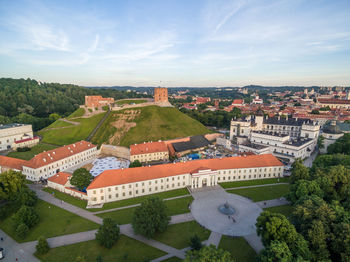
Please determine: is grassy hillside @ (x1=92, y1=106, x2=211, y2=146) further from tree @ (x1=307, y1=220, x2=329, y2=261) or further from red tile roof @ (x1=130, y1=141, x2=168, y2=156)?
tree @ (x1=307, y1=220, x2=329, y2=261)

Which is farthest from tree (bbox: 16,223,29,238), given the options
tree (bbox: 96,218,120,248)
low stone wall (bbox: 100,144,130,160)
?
low stone wall (bbox: 100,144,130,160)

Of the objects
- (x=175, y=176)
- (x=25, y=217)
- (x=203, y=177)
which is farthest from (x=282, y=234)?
(x=25, y=217)

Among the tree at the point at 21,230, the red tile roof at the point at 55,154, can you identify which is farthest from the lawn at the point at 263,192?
the red tile roof at the point at 55,154

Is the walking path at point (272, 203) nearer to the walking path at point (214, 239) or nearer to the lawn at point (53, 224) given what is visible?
the walking path at point (214, 239)

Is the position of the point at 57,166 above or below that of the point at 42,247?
above

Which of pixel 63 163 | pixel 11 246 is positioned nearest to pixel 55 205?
→ pixel 11 246

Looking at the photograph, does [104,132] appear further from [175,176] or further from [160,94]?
[175,176]

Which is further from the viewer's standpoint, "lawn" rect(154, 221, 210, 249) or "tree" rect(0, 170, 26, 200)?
"tree" rect(0, 170, 26, 200)

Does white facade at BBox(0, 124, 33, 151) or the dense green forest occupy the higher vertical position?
the dense green forest
